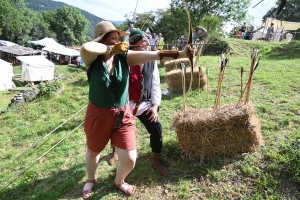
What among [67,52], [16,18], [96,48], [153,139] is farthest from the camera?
[16,18]

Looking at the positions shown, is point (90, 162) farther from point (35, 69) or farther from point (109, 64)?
point (35, 69)

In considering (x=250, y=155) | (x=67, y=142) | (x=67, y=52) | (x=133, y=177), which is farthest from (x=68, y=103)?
(x=67, y=52)

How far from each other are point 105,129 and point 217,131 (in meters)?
1.44

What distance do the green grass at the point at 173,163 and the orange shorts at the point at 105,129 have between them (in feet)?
2.50

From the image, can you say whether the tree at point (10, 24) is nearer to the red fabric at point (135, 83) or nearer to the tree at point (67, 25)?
the tree at point (67, 25)

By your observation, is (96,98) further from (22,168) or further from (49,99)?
(49,99)

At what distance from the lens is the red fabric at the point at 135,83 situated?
2.58 meters

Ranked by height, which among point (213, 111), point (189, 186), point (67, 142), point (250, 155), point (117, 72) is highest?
point (117, 72)

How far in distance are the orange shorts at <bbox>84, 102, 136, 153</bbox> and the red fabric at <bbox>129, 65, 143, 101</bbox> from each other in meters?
0.37

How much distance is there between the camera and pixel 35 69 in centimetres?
2130

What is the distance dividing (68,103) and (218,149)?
488 centimetres

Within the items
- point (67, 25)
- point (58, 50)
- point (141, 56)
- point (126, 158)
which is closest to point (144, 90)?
point (141, 56)

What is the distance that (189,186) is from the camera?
8.43 feet

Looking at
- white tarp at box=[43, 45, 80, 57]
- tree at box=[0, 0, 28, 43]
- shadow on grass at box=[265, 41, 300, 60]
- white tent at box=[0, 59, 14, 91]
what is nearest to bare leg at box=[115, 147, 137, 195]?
shadow on grass at box=[265, 41, 300, 60]
